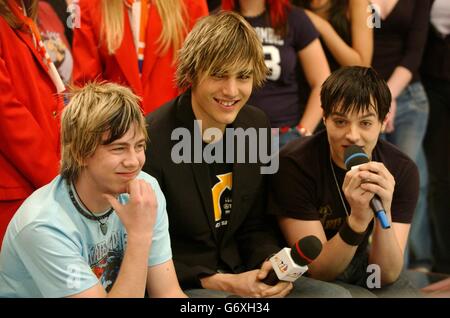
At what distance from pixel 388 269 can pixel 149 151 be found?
0.78 meters

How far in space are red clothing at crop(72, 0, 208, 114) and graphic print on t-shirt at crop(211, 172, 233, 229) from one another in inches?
18.8

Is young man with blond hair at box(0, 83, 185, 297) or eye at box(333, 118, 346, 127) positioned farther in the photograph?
eye at box(333, 118, 346, 127)

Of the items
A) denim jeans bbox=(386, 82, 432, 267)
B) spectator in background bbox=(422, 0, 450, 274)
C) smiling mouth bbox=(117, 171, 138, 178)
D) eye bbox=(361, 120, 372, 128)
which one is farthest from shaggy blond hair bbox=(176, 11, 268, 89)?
spectator in background bbox=(422, 0, 450, 274)

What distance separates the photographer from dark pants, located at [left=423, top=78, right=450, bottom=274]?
309 cm

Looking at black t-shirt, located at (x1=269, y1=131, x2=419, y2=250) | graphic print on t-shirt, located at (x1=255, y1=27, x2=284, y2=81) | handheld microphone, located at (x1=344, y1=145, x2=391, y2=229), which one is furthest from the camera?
graphic print on t-shirt, located at (x1=255, y1=27, x2=284, y2=81)

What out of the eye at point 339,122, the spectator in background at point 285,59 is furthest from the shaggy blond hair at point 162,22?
the eye at point 339,122

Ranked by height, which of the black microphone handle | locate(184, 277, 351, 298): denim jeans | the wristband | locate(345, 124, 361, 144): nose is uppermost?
locate(345, 124, 361, 144): nose

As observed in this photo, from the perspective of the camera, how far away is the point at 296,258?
1804 millimetres

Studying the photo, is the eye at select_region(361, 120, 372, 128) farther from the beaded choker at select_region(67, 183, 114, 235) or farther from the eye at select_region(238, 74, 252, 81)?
the beaded choker at select_region(67, 183, 114, 235)

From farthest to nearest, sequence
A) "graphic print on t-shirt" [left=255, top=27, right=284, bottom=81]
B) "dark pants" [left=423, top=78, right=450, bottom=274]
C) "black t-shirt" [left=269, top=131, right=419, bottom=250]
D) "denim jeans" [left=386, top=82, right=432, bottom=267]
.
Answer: "dark pants" [left=423, top=78, right=450, bottom=274] → "denim jeans" [left=386, top=82, right=432, bottom=267] → "graphic print on t-shirt" [left=255, top=27, right=284, bottom=81] → "black t-shirt" [left=269, top=131, right=419, bottom=250]

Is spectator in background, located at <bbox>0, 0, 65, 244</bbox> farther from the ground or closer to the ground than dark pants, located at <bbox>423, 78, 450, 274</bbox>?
farther from the ground

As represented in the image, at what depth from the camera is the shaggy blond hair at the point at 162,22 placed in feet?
8.08

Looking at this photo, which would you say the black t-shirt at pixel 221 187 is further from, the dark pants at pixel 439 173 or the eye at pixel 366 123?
the dark pants at pixel 439 173
